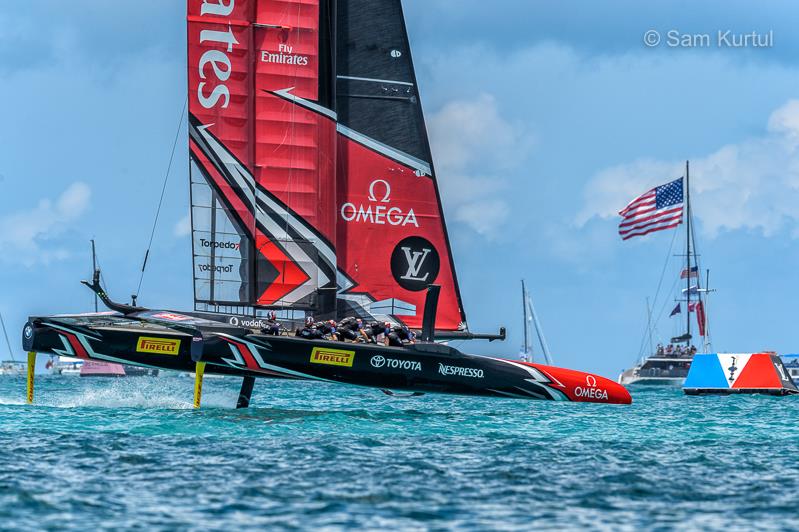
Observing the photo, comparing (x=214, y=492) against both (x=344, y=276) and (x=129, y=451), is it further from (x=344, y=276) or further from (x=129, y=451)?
(x=344, y=276)

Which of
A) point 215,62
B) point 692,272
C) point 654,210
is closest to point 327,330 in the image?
point 215,62

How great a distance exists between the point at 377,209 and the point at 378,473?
11.5 meters

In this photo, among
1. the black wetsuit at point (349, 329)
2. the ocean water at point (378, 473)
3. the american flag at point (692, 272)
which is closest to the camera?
the ocean water at point (378, 473)

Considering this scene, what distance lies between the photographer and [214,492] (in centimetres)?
1216

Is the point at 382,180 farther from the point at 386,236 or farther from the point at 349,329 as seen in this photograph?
the point at 349,329

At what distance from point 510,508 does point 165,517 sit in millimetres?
3144

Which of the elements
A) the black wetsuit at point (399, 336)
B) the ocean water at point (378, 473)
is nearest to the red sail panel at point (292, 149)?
the black wetsuit at point (399, 336)

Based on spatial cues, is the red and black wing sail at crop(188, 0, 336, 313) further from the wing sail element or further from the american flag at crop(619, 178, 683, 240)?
the american flag at crop(619, 178, 683, 240)

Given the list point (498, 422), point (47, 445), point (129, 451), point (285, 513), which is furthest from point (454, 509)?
point (498, 422)

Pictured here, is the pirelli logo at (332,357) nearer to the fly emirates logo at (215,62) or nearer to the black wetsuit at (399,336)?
the black wetsuit at (399,336)

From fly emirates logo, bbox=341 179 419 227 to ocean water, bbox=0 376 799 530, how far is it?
14.1 feet

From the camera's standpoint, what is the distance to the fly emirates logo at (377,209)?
24719 mm

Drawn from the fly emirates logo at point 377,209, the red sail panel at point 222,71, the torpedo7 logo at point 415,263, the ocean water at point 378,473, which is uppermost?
the red sail panel at point 222,71

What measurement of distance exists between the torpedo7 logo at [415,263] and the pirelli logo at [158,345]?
5.05 metres
